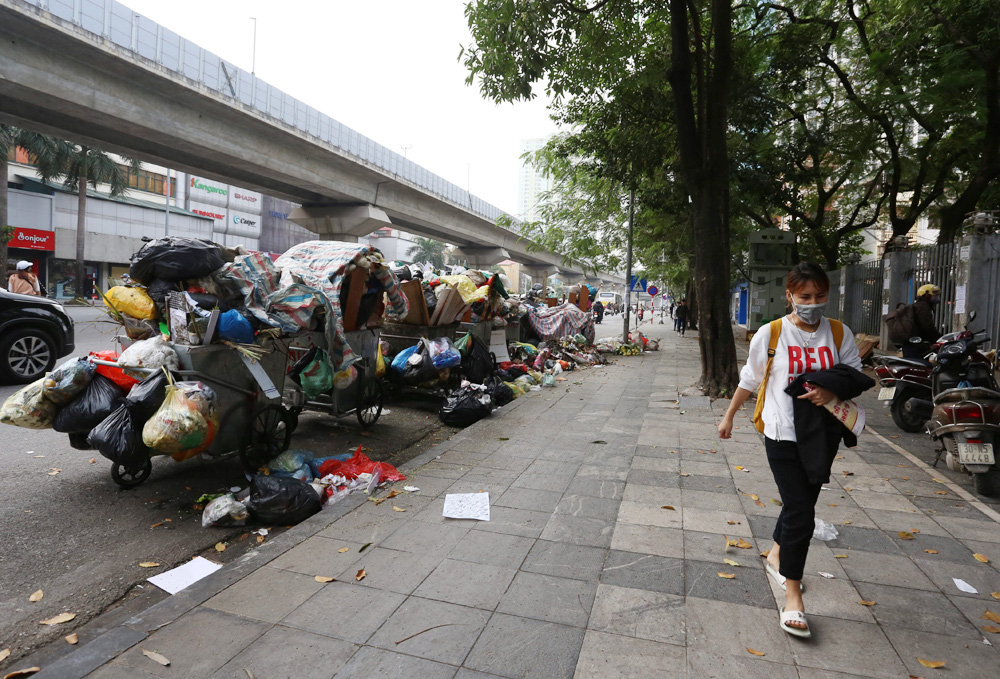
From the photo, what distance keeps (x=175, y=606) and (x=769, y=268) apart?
16478 millimetres

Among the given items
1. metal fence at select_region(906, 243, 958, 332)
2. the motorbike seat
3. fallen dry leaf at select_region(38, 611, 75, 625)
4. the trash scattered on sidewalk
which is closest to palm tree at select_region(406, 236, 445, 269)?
metal fence at select_region(906, 243, 958, 332)

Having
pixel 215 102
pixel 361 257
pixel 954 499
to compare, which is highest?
pixel 215 102

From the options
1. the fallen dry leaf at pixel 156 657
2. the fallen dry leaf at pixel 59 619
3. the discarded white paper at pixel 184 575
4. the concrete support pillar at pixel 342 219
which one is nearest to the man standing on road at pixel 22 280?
the discarded white paper at pixel 184 575

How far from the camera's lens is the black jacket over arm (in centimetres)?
278

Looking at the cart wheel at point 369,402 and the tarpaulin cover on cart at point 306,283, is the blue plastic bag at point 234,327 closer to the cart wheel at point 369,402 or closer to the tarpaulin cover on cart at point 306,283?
the tarpaulin cover on cart at point 306,283

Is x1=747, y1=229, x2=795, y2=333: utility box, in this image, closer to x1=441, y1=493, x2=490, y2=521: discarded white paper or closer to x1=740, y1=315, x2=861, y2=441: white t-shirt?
x1=441, y1=493, x2=490, y2=521: discarded white paper

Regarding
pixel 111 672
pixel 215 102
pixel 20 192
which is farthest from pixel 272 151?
pixel 20 192

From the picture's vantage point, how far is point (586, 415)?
8117 mm

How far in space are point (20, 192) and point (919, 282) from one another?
135 ft

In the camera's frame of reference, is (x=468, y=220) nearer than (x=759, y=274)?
No

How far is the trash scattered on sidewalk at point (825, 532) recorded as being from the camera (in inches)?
151

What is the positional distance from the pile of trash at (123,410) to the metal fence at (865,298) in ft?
47.5

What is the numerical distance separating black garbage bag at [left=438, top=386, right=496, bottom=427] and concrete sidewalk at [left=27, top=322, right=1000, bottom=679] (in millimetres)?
2093

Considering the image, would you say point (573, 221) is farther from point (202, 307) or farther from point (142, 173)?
point (142, 173)
